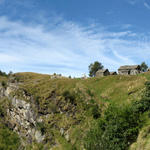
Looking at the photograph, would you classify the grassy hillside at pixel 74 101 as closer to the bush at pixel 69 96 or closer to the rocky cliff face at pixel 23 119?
the bush at pixel 69 96

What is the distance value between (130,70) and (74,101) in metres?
39.8

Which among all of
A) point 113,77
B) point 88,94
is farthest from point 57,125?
point 113,77

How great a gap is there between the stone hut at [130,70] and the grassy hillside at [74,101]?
73.9 ft

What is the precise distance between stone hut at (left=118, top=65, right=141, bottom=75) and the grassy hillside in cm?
2251

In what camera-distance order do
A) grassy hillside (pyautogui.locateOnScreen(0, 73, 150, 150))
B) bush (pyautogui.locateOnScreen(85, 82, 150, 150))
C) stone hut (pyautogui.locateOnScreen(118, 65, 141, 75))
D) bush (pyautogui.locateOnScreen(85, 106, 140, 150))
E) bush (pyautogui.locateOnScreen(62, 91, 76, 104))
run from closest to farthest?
bush (pyautogui.locateOnScreen(85, 106, 140, 150))
bush (pyautogui.locateOnScreen(85, 82, 150, 150))
grassy hillside (pyautogui.locateOnScreen(0, 73, 150, 150))
bush (pyautogui.locateOnScreen(62, 91, 76, 104))
stone hut (pyautogui.locateOnScreen(118, 65, 141, 75))

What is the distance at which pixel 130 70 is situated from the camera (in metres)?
74.2

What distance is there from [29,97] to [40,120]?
10627mm

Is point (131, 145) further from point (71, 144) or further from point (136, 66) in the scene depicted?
point (136, 66)

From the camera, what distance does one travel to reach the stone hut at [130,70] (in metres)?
71.9

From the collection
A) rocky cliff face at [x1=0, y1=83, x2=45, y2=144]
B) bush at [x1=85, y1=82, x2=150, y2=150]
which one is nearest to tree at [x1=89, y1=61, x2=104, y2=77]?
rocky cliff face at [x1=0, y1=83, x2=45, y2=144]

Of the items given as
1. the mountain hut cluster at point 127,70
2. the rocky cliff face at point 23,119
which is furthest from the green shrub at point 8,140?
the mountain hut cluster at point 127,70

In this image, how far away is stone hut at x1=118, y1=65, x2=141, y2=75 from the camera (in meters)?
71.9

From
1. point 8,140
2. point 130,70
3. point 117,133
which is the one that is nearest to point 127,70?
point 130,70

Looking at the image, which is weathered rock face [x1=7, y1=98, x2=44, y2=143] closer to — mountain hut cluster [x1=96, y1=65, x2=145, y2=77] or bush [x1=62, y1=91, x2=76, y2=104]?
bush [x1=62, y1=91, x2=76, y2=104]
